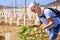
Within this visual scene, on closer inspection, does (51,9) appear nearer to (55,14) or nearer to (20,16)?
(55,14)

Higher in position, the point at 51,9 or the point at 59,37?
the point at 51,9

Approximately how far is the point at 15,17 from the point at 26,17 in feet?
0.68

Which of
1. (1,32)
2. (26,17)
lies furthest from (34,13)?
(1,32)

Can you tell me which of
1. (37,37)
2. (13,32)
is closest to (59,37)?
(37,37)

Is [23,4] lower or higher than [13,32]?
higher

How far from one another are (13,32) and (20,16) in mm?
303

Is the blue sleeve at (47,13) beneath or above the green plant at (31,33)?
above

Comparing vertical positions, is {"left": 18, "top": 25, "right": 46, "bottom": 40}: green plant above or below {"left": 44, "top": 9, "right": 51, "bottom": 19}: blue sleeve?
below

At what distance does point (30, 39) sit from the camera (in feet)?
22.3

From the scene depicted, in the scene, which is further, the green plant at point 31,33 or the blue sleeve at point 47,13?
the green plant at point 31,33

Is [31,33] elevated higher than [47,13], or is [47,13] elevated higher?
[47,13]

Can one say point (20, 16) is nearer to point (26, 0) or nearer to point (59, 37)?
point (26, 0)

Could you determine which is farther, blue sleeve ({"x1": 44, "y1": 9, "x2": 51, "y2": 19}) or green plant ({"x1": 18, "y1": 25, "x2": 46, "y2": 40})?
green plant ({"x1": 18, "y1": 25, "x2": 46, "y2": 40})

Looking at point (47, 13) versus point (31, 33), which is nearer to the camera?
point (47, 13)
